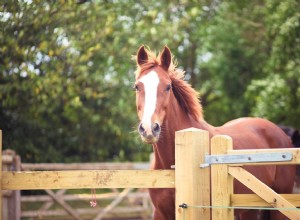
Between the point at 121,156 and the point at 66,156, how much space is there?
219 cm

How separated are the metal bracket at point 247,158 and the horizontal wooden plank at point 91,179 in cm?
34

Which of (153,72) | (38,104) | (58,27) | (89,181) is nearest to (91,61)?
(38,104)

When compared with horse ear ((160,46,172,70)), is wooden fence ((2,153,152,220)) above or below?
below

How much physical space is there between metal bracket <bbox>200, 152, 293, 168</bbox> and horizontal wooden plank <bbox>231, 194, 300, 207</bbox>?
0.99 feet

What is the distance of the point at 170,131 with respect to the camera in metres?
6.23

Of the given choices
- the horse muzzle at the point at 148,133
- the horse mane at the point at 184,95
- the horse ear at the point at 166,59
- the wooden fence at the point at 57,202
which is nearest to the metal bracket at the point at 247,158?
the horse muzzle at the point at 148,133

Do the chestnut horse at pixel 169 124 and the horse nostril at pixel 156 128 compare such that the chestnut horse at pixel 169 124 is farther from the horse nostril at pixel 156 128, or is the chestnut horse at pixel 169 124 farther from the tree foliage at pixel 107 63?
the tree foliage at pixel 107 63

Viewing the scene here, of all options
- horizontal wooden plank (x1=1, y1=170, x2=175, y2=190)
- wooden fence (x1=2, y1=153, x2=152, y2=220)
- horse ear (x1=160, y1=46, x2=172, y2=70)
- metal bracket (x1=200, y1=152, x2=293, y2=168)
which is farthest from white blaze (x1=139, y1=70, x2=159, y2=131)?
wooden fence (x1=2, y1=153, x2=152, y2=220)

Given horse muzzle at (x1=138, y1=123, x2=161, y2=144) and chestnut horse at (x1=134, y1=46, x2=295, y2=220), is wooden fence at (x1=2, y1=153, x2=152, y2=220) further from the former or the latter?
horse muzzle at (x1=138, y1=123, x2=161, y2=144)

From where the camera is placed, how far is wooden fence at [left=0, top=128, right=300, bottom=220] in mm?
4457

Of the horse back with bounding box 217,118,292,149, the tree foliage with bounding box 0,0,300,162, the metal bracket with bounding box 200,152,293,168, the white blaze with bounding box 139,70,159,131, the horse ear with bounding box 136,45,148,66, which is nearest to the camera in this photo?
the metal bracket with bounding box 200,152,293,168

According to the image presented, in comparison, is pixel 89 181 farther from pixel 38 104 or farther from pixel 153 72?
pixel 38 104

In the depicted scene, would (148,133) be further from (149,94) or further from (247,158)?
(247,158)

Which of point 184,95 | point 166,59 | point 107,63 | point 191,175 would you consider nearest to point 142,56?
point 166,59
